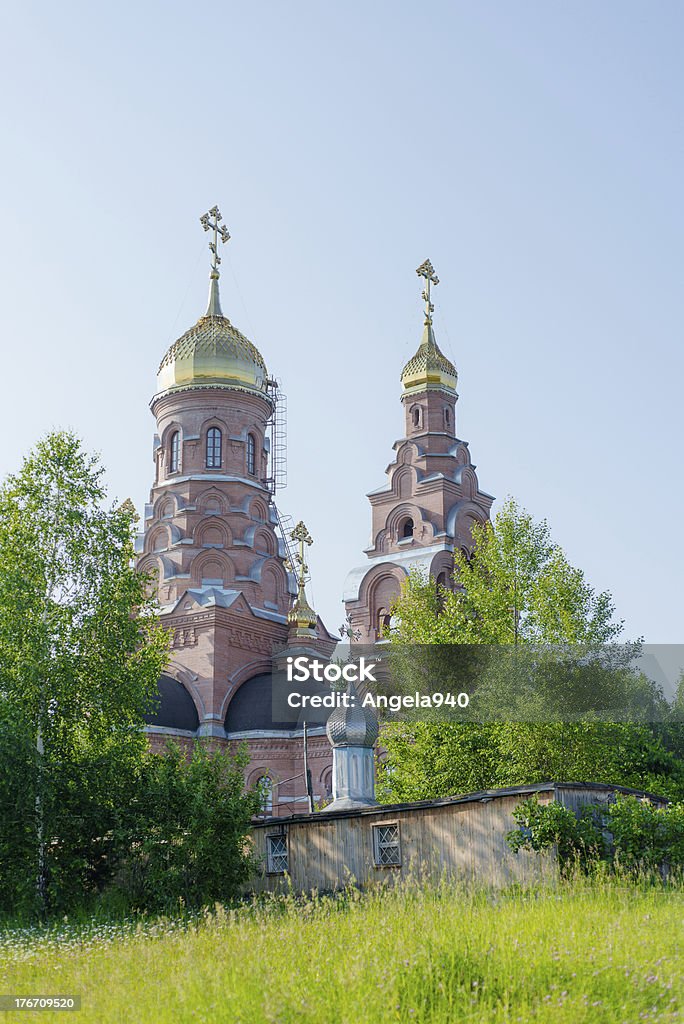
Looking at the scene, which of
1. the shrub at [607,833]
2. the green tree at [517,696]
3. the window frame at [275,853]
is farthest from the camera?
the green tree at [517,696]

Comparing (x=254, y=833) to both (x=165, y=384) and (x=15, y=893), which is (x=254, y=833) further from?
(x=165, y=384)

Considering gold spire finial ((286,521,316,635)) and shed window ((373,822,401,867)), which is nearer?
shed window ((373,822,401,867))

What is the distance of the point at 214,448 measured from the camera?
3841 cm

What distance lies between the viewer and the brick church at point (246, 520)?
34062 millimetres

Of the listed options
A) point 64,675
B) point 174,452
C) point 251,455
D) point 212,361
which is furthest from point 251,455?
point 64,675

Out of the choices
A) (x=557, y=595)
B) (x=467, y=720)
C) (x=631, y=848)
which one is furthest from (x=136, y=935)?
(x=557, y=595)

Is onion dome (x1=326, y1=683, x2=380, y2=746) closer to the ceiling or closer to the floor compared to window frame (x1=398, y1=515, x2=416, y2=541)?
closer to the floor

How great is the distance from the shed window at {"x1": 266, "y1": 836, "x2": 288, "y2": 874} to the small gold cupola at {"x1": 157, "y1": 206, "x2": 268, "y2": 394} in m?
23.4

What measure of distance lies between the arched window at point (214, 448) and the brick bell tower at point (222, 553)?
3 cm

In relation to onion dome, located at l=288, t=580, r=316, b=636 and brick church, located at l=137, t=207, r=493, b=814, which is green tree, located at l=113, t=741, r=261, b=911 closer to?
brick church, located at l=137, t=207, r=493, b=814

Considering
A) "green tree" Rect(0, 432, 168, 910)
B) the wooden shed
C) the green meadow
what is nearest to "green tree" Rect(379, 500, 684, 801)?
the wooden shed

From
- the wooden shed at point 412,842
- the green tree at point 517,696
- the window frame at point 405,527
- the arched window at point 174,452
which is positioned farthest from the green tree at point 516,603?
the arched window at point 174,452

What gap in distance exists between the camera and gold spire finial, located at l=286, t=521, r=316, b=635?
36.1 m

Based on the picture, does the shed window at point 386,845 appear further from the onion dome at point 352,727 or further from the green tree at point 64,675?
the onion dome at point 352,727
